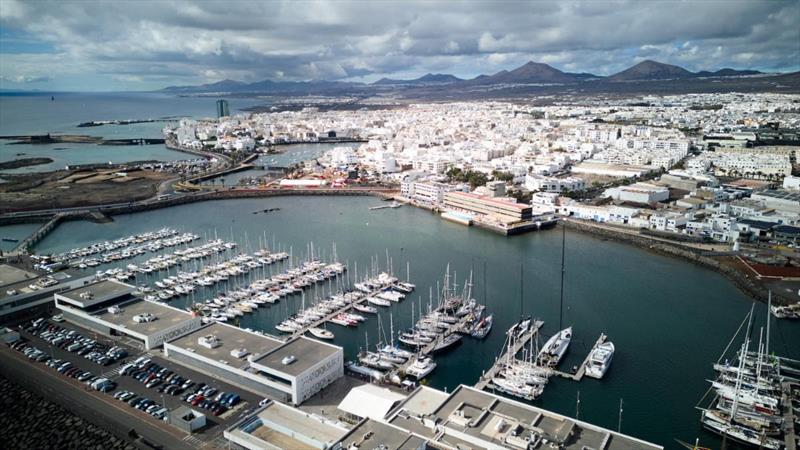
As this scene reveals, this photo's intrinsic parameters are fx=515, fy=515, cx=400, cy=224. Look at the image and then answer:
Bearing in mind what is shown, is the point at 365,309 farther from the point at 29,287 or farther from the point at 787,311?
the point at 787,311

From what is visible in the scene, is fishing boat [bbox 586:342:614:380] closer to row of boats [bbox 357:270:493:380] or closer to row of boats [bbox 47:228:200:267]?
row of boats [bbox 357:270:493:380]

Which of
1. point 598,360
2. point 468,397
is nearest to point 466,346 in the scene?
point 598,360

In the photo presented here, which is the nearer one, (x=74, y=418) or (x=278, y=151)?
(x=74, y=418)

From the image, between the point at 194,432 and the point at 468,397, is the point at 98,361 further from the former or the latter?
the point at 468,397

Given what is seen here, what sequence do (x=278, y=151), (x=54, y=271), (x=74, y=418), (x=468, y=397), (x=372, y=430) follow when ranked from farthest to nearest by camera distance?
(x=278, y=151), (x=54, y=271), (x=74, y=418), (x=468, y=397), (x=372, y=430)

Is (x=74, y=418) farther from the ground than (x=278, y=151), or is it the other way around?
(x=278, y=151)

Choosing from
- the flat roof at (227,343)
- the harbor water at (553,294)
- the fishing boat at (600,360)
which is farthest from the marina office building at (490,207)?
the flat roof at (227,343)

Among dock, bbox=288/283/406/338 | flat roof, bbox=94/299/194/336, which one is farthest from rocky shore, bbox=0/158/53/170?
dock, bbox=288/283/406/338
